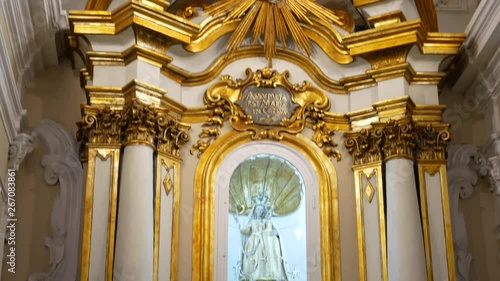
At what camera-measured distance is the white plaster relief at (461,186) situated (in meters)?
7.10

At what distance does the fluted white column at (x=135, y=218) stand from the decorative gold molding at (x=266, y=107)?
0.64 meters

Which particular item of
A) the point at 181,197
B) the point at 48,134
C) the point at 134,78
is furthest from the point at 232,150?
the point at 48,134

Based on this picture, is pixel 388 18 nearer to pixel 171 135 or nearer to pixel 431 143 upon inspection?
pixel 431 143

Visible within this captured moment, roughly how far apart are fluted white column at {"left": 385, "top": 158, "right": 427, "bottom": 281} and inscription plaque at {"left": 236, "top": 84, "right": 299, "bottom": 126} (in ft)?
3.28

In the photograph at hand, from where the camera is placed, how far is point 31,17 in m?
6.75

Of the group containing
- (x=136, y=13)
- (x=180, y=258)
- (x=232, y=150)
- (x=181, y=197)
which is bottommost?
(x=180, y=258)

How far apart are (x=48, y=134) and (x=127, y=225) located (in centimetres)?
155

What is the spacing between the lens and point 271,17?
7.13 m

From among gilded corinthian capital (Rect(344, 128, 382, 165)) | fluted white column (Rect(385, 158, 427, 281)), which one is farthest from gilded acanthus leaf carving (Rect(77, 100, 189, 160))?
fluted white column (Rect(385, 158, 427, 281))

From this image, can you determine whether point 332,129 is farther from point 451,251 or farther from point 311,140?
point 451,251

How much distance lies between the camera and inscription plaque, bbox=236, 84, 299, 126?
700 centimetres

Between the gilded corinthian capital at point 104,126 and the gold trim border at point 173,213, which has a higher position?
the gilded corinthian capital at point 104,126

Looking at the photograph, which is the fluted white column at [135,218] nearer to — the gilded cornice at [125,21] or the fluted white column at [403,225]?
the gilded cornice at [125,21]

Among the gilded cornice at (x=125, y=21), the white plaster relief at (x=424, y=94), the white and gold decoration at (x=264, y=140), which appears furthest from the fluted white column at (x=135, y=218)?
the white plaster relief at (x=424, y=94)
